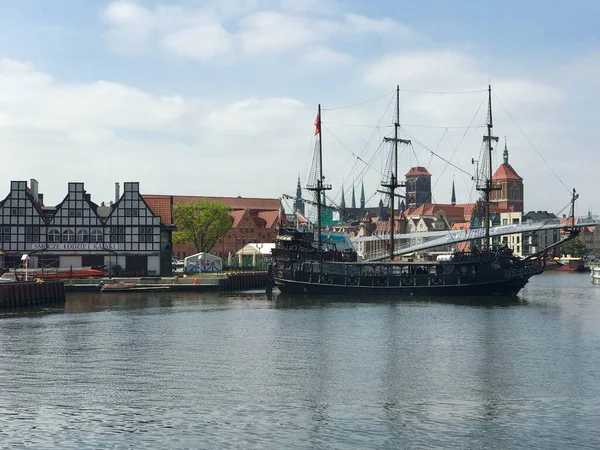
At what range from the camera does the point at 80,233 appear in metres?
99.9

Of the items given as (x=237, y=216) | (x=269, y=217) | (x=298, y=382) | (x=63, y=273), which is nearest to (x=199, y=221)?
(x=63, y=273)

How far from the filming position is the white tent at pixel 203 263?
110 meters

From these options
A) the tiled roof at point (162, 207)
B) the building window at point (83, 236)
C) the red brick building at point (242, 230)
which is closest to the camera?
the building window at point (83, 236)

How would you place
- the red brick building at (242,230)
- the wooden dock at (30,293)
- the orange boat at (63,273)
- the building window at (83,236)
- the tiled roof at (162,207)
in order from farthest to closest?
1. the red brick building at (242,230)
2. the tiled roof at (162,207)
3. the building window at (83,236)
4. the orange boat at (63,273)
5. the wooden dock at (30,293)

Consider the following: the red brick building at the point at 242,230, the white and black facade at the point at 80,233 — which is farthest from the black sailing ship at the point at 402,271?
the red brick building at the point at 242,230

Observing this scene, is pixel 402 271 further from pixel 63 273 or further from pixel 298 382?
pixel 298 382

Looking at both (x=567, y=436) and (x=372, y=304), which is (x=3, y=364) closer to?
(x=567, y=436)

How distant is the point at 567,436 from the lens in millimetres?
27703

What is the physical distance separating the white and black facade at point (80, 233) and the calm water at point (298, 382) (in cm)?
3801

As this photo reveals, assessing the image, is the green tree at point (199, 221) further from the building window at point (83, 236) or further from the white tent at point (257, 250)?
the building window at point (83, 236)

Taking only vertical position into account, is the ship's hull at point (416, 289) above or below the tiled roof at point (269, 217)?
below

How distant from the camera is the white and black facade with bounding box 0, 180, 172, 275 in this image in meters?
98.9

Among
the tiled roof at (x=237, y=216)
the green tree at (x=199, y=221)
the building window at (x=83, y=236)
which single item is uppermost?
the tiled roof at (x=237, y=216)

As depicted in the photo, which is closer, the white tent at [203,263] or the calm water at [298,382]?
the calm water at [298,382]
